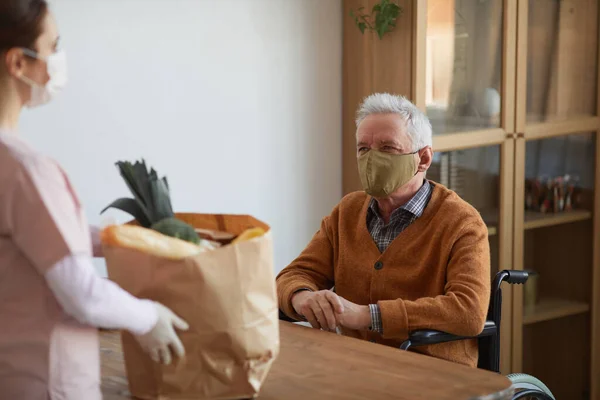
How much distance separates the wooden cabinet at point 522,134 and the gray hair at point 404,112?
0.61 m

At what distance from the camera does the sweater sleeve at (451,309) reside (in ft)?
7.05

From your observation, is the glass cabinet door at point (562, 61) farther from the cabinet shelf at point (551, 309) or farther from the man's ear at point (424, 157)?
the man's ear at point (424, 157)

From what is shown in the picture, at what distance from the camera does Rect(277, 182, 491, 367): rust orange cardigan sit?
2156 mm

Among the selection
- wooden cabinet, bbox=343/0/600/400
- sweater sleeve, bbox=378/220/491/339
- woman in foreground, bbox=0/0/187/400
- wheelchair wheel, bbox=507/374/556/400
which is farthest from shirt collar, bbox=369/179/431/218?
woman in foreground, bbox=0/0/187/400

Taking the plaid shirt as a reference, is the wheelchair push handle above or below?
below

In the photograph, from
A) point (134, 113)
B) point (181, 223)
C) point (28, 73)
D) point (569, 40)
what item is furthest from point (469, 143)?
point (28, 73)

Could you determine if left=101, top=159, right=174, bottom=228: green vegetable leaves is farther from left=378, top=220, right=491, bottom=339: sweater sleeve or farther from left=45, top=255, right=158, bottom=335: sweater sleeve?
left=378, top=220, right=491, bottom=339: sweater sleeve

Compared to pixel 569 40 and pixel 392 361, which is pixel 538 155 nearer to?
pixel 569 40

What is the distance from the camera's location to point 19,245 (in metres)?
1.29

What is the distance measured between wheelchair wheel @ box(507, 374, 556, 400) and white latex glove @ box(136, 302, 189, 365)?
3.87 ft

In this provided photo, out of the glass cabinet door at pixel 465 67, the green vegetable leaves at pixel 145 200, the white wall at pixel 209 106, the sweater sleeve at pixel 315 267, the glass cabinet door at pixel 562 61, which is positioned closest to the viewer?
the green vegetable leaves at pixel 145 200

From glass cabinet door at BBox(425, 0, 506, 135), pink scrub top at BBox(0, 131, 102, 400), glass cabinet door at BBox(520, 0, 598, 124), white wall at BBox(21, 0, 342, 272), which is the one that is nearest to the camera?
pink scrub top at BBox(0, 131, 102, 400)

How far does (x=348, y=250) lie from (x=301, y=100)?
902 mm

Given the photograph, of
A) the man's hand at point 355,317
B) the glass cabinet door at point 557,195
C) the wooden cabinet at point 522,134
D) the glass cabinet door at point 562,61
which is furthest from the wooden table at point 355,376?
the glass cabinet door at point 562,61
